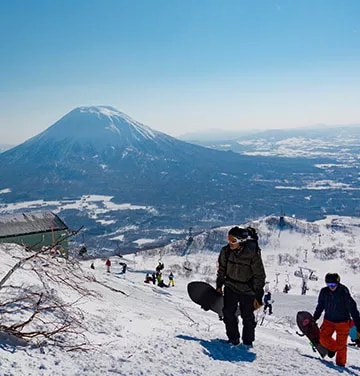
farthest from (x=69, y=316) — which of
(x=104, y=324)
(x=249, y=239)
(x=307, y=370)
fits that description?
(x=307, y=370)

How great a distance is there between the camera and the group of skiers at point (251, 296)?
5.93m

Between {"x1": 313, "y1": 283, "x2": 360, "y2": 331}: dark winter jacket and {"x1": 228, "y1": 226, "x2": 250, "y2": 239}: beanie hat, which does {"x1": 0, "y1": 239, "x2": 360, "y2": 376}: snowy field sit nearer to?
{"x1": 313, "y1": 283, "x2": 360, "y2": 331}: dark winter jacket

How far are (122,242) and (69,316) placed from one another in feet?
538

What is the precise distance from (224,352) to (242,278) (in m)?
1.07

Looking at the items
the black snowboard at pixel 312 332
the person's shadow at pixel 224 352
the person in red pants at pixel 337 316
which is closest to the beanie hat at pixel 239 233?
the person in red pants at pixel 337 316

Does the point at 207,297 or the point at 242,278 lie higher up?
the point at 242,278

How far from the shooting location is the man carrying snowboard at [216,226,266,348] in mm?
5891

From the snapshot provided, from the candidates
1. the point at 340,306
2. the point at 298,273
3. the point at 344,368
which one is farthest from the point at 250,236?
the point at 298,273

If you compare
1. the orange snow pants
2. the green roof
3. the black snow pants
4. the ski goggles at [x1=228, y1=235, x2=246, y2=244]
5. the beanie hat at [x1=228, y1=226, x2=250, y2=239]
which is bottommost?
the green roof

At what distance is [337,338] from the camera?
243 inches

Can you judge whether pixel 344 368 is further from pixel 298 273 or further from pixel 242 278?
pixel 298 273

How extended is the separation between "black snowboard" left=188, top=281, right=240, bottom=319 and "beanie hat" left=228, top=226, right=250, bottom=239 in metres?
1.35

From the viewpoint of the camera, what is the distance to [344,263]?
88812mm

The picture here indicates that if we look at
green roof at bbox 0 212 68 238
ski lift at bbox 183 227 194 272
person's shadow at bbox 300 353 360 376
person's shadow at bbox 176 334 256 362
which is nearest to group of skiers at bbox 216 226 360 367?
person's shadow at bbox 300 353 360 376
